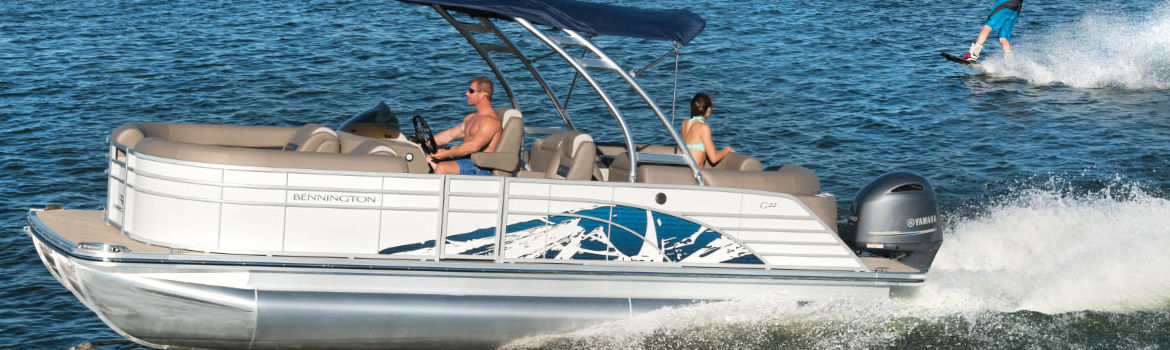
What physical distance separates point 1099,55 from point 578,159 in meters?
15.0

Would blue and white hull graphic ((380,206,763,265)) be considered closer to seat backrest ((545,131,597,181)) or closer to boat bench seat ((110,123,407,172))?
seat backrest ((545,131,597,181))

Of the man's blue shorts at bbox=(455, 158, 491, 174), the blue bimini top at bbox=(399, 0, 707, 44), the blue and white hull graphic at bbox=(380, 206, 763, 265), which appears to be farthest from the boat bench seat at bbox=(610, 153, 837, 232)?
the man's blue shorts at bbox=(455, 158, 491, 174)

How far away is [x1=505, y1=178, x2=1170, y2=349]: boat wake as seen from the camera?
25.7 feet

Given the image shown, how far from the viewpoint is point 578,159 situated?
787 cm

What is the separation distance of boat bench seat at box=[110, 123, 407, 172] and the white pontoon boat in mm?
13

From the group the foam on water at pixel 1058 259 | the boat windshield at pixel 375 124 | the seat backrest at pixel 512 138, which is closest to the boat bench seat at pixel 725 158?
the seat backrest at pixel 512 138

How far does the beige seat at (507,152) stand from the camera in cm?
838

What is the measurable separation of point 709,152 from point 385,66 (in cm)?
1124

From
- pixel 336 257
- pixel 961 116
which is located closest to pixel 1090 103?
pixel 961 116

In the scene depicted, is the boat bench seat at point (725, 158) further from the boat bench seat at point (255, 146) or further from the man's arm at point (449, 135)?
the boat bench seat at point (255, 146)

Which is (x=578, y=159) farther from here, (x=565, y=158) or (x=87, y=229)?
(x=87, y=229)

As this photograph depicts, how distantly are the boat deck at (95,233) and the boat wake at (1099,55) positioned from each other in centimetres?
1219

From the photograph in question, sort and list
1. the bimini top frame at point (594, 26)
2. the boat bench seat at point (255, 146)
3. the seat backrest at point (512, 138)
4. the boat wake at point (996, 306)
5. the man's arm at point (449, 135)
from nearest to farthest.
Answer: the boat bench seat at point (255, 146) → the bimini top frame at point (594, 26) → the boat wake at point (996, 306) → the seat backrest at point (512, 138) → the man's arm at point (449, 135)

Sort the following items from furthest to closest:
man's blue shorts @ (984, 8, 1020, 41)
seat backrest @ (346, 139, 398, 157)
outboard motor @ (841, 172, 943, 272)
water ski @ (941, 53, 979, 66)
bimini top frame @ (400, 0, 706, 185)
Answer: water ski @ (941, 53, 979, 66)
man's blue shorts @ (984, 8, 1020, 41)
outboard motor @ (841, 172, 943, 272)
seat backrest @ (346, 139, 398, 157)
bimini top frame @ (400, 0, 706, 185)
